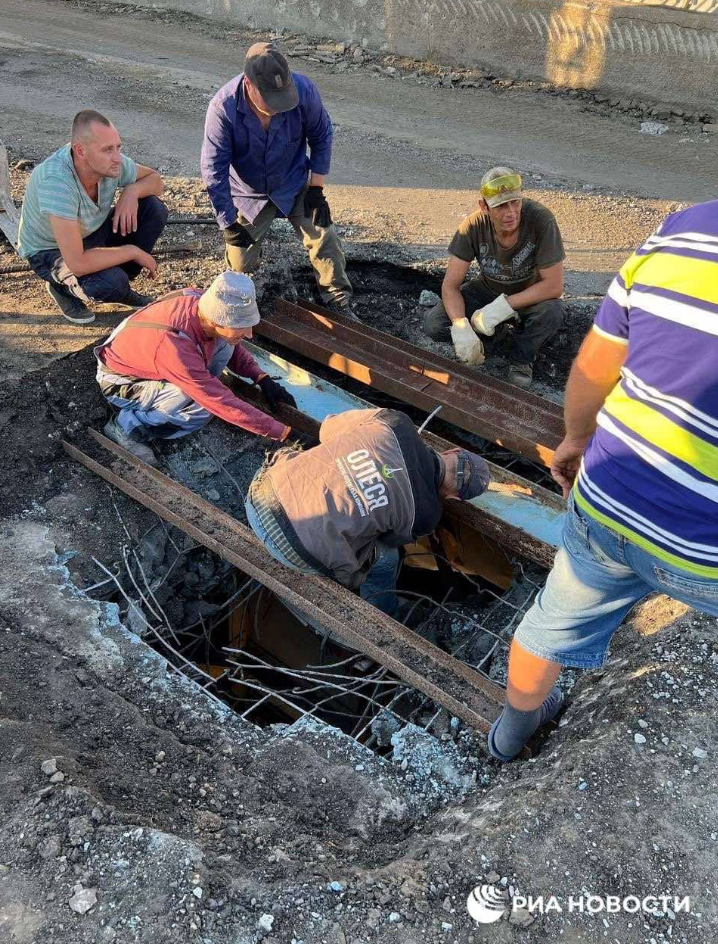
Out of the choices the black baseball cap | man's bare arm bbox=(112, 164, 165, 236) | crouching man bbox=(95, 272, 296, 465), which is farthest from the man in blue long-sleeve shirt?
crouching man bbox=(95, 272, 296, 465)

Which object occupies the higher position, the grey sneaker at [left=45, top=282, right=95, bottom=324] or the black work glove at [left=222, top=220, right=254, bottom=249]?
the black work glove at [left=222, top=220, right=254, bottom=249]

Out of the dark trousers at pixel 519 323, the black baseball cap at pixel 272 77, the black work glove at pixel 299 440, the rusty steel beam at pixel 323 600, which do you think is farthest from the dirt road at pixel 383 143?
the black work glove at pixel 299 440

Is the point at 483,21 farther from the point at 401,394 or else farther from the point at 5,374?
the point at 5,374

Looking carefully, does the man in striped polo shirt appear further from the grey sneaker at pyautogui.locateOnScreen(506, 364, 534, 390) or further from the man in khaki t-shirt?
the grey sneaker at pyautogui.locateOnScreen(506, 364, 534, 390)

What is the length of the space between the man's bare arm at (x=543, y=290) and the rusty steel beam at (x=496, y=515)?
1.26 meters

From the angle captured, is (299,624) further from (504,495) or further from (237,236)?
(237,236)

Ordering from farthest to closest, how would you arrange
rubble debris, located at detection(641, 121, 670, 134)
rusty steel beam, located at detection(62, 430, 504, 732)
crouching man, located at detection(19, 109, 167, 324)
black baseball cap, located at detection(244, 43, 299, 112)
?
rubble debris, located at detection(641, 121, 670, 134) < crouching man, located at detection(19, 109, 167, 324) < black baseball cap, located at detection(244, 43, 299, 112) < rusty steel beam, located at detection(62, 430, 504, 732)

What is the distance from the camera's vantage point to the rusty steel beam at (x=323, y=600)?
3223 millimetres

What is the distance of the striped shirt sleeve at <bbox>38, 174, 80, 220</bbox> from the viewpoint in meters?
4.86

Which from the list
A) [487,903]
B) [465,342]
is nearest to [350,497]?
[487,903]

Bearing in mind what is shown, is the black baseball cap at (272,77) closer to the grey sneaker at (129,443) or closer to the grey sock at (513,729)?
the grey sneaker at (129,443)

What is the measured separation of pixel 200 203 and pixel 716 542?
598 centimetres

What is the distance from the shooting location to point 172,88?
9.80 m

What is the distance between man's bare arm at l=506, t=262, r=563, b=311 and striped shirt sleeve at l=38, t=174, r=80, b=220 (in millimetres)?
2856
